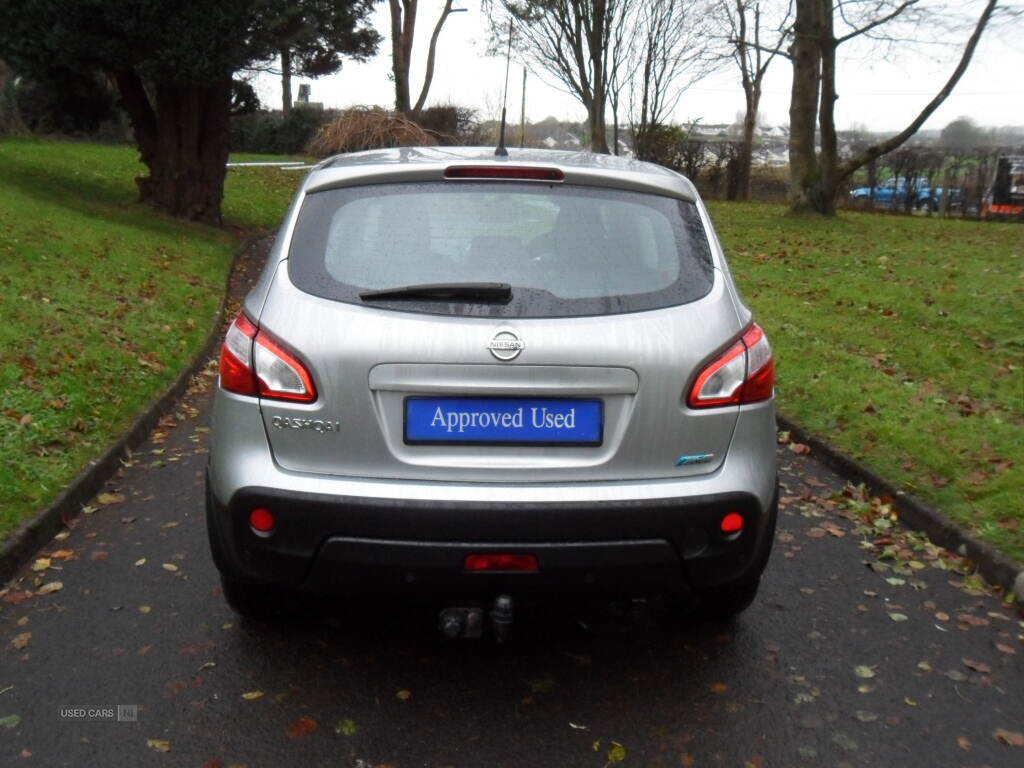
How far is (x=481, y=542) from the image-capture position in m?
3.27

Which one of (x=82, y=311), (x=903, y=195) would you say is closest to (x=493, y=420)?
(x=82, y=311)

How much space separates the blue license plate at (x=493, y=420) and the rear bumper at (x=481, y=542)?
203 millimetres

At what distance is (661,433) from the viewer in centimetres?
336

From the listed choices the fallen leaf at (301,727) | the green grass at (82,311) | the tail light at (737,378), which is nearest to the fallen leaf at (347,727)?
the fallen leaf at (301,727)

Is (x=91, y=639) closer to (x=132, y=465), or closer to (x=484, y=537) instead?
(x=484, y=537)

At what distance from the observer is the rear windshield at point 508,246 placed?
136 inches

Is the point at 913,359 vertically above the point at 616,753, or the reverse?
the point at 913,359

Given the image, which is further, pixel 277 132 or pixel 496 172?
pixel 277 132

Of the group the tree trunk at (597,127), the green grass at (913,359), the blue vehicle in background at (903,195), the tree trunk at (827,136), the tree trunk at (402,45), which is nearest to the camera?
the green grass at (913,359)

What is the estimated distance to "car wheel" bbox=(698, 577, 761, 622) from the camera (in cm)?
399

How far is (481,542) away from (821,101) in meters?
22.6

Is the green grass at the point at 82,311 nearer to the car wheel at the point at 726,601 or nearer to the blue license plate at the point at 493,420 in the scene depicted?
the blue license plate at the point at 493,420

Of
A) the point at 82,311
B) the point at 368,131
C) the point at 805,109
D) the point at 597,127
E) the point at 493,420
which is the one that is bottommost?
the point at 82,311

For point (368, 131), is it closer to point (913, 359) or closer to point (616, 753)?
point (913, 359)
